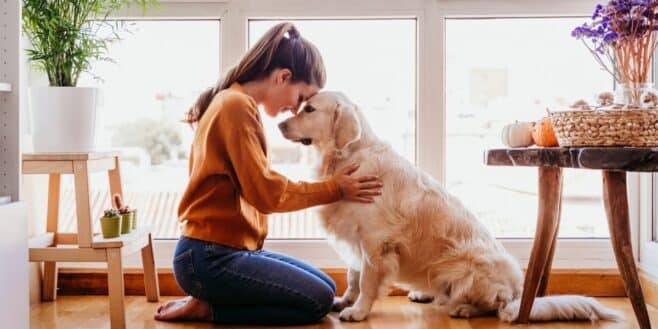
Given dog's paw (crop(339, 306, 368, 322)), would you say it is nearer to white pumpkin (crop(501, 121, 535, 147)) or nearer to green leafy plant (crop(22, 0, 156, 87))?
white pumpkin (crop(501, 121, 535, 147))

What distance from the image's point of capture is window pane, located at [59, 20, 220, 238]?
3049mm

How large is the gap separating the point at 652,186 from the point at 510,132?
2.98 ft

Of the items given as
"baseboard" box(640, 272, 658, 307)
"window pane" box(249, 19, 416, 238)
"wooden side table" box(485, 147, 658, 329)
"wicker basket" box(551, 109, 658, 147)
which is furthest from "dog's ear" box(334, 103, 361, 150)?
"baseboard" box(640, 272, 658, 307)

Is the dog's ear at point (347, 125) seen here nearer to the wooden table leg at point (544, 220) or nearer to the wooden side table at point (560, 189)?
the wooden side table at point (560, 189)

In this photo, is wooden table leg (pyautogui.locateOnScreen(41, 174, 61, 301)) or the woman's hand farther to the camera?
wooden table leg (pyautogui.locateOnScreen(41, 174, 61, 301))

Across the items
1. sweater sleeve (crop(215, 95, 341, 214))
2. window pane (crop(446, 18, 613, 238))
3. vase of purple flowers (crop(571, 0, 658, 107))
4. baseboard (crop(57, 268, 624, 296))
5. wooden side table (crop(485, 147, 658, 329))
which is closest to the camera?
wooden side table (crop(485, 147, 658, 329))

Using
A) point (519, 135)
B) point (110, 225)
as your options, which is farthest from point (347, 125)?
point (110, 225)

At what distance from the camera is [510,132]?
93.3 inches

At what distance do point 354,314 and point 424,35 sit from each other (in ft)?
4.26

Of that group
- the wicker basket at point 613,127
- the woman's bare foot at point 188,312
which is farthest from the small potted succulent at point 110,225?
the wicker basket at point 613,127

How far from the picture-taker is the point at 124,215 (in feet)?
8.13

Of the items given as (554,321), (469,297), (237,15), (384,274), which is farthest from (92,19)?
(554,321)

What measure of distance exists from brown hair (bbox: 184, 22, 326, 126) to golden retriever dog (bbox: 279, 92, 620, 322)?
0.12 meters

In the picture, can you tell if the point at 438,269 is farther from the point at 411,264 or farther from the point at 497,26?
the point at 497,26
